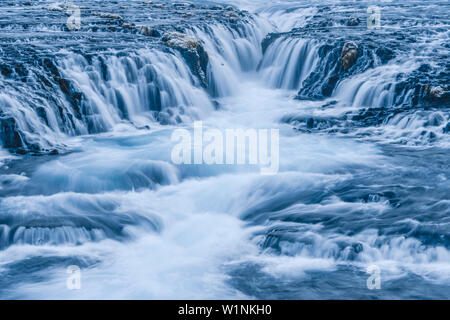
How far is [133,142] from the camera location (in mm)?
12930

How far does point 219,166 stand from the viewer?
37.9 feet

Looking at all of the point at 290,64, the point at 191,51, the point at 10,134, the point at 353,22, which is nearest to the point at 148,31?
the point at 191,51

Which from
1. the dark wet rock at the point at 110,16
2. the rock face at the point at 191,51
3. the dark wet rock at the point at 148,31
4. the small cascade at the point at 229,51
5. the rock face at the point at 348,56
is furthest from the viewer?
the dark wet rock at the point at 110,16

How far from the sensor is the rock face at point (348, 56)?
16.8 metres

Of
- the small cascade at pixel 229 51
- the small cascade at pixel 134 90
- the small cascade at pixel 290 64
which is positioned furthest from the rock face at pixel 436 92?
the small cascade at pixel 229 51

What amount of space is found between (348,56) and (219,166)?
742 centimetres

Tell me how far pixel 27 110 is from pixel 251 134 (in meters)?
5.45

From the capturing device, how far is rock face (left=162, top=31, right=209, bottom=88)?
17047 mm

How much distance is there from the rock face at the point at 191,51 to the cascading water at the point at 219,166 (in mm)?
73

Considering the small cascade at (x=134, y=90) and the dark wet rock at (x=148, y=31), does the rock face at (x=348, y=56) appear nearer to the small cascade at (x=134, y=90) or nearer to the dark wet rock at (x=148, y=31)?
the small cascade at (x=134, y=90)

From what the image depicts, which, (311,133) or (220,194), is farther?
(311,133)
